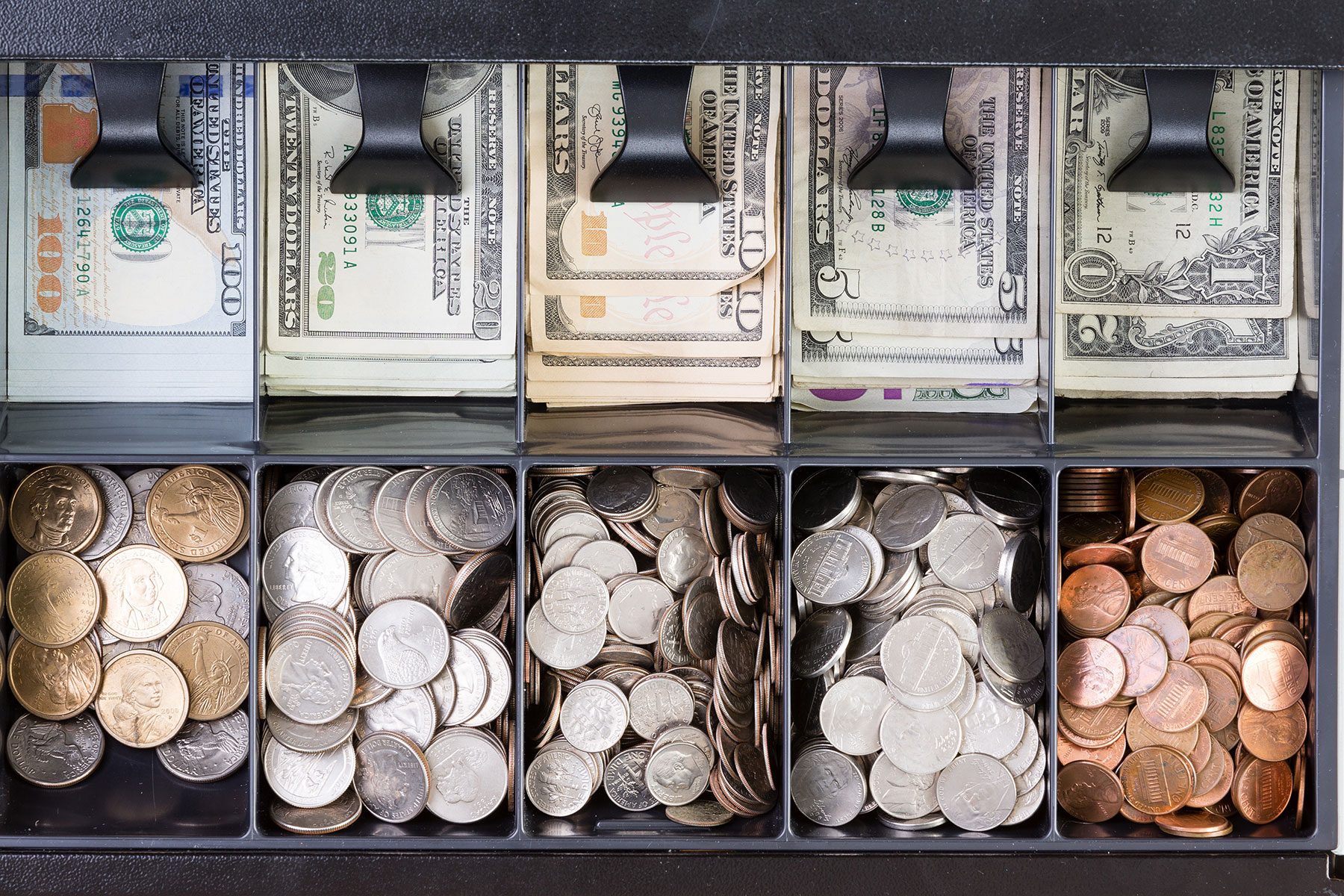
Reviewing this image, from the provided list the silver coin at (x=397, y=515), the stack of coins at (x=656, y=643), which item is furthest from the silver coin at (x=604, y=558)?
the silver coin at (x=397, y=515)

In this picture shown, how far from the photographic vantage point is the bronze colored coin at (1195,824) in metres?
1.53

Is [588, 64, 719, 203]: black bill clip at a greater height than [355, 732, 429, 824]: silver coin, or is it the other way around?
[588, 64, 719, 203]: black bill clip

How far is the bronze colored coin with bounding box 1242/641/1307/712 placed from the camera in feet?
5.03

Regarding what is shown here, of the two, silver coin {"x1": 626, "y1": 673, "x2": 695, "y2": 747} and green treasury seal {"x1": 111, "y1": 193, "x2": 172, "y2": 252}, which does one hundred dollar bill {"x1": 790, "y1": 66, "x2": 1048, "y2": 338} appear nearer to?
silver coin {"x1": 626, "y1": 673, "x2": 695, "y2": 747}

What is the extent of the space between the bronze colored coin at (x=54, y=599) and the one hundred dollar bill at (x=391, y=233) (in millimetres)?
468

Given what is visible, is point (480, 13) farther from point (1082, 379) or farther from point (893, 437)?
point (1082, 379)

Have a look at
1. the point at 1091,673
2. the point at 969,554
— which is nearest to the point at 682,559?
the point at 969,554

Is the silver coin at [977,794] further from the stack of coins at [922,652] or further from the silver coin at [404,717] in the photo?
the silver coin at [404,717]

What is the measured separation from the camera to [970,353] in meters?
1.67

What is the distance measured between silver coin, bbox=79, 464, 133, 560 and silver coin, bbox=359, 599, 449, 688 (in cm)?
43

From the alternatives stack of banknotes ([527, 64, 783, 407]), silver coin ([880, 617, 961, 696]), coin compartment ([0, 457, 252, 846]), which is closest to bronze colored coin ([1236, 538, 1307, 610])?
silver coin ([880, 617, 961, 696])

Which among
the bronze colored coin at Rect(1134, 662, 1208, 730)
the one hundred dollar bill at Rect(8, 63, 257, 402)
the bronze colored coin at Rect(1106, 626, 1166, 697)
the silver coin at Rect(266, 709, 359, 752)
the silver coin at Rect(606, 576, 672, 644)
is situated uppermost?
the one hundred dollar bill at Rect(8, 63, 257, 402)

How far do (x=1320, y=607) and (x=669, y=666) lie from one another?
984 mm

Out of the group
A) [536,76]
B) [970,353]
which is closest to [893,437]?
[970,353]
